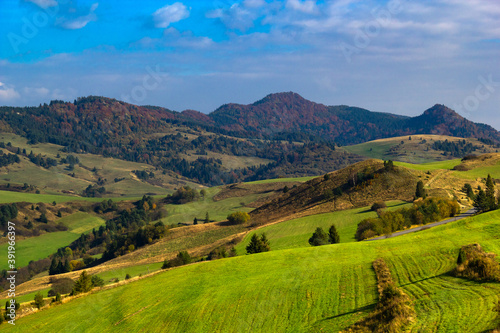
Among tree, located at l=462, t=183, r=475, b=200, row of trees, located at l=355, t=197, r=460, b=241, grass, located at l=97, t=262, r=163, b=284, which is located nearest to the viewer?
row of trees, located at l=355, t=197, r=460, b=241

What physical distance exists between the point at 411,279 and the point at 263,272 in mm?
18075

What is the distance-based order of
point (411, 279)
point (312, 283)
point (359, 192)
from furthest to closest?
1. point (359, 192)
2. point (312, 283)
3. point (411, 279)

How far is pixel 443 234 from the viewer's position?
46.9 m

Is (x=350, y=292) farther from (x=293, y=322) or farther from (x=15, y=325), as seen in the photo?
(x=15, y=325)

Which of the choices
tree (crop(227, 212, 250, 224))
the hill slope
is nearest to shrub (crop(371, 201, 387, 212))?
the hill slope

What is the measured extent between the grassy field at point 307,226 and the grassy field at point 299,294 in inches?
1660

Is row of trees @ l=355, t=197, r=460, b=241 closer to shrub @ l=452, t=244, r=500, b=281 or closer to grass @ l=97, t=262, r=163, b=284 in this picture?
shrub @ l=452, t=244, r=500, b=281

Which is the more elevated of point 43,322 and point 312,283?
point 312,283

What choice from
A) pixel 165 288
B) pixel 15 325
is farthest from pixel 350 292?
pixel 15 325

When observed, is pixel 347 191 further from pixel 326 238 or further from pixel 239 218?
pixel 326 238

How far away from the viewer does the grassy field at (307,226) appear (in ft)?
325

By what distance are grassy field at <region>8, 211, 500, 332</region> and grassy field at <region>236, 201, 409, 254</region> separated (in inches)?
1660

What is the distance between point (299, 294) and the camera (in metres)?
37.1

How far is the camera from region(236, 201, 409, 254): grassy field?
99.2m
